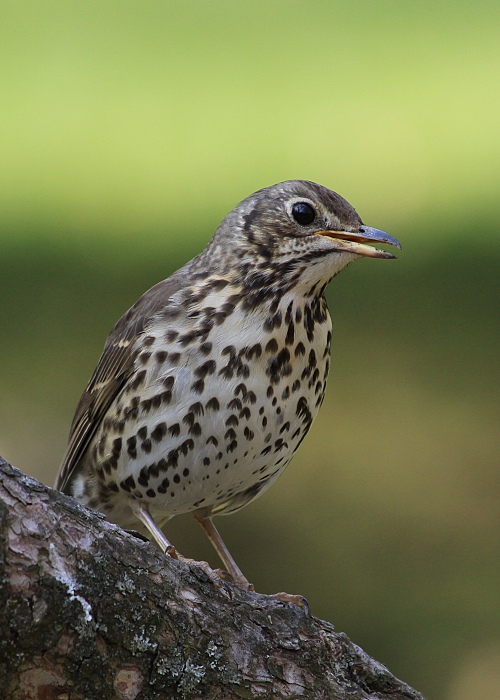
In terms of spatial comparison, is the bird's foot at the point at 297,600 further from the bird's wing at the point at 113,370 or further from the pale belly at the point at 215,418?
the bird's wing at the point at 113,370

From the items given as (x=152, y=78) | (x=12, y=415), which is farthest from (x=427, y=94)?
(x=12, y=415)

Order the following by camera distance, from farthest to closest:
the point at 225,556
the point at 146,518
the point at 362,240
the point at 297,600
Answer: the point at 225,556 < the point at 146,518 < the point at 362,240 < the point at 297,600

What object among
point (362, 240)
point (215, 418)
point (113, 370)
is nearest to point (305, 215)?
point (362, 240)

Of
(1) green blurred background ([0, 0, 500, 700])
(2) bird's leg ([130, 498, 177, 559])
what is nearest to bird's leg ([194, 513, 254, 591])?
(2) bird's leg ([130, 498, 177, 559])

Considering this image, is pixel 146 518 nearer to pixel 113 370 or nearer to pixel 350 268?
pixel 113 370

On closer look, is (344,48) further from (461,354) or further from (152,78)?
(461,354)

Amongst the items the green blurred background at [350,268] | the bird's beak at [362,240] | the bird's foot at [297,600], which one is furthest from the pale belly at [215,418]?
the green blurred background at [350,268]
